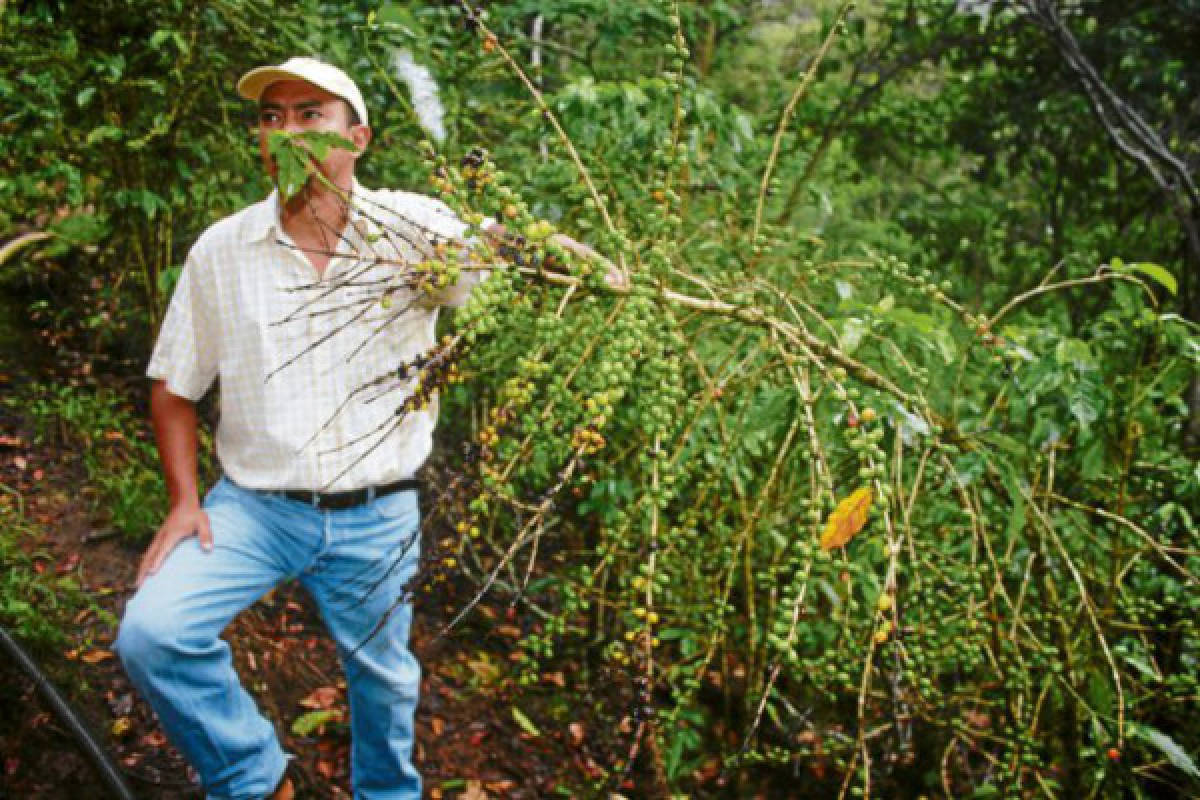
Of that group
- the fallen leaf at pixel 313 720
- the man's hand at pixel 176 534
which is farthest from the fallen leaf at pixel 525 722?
the man's hand at pixel 176 534

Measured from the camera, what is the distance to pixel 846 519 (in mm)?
1188

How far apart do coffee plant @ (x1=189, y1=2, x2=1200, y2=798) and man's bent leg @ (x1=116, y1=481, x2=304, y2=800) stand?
532 millimetres

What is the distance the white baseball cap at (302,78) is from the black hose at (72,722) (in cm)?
158

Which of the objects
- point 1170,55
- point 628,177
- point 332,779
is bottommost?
point 332,779

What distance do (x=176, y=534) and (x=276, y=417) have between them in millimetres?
382

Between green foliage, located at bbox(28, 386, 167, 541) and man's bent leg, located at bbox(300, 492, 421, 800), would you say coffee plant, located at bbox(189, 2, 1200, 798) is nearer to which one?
man's bent leg, located at bbox(300, 492, 421, 800)

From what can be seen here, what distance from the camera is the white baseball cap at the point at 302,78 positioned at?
2.03 metres

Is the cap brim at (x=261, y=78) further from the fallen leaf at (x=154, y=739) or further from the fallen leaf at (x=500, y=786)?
the fallen leaf at (x=500, y=786)

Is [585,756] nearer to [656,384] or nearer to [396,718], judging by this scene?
[396,718]

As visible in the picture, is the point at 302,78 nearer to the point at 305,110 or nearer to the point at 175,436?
the point at 305,110

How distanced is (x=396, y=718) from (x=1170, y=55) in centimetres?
430

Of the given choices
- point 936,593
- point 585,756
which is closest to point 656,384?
point 936,593

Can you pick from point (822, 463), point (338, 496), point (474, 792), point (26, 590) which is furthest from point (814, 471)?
point (26, 590)

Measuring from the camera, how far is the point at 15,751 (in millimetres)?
2262
